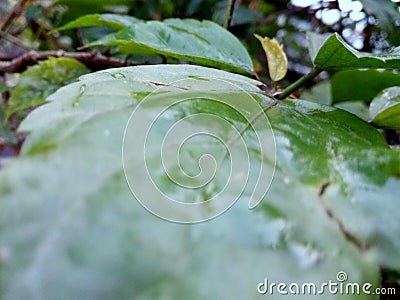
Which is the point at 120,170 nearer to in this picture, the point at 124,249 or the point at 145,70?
the point at 124,249

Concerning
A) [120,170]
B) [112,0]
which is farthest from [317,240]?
[112,0]

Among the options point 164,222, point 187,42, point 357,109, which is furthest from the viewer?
point 357,109

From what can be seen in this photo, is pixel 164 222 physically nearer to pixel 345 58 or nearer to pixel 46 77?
pixel 345 58

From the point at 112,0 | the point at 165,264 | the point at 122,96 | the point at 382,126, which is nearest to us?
the point at 165,264

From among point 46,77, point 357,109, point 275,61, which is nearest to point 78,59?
point 46,77

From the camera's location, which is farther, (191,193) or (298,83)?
(298,83)

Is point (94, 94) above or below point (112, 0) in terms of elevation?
above

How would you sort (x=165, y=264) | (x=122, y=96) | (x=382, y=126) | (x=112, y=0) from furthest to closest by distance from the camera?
(x=112, y=0), (x=382, y=126), (x=122, y=96), (x=165, y=264)

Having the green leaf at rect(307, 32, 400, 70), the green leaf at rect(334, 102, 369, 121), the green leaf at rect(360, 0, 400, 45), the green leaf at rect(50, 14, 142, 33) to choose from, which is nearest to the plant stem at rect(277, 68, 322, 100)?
the green leaf at rect(307, 32, 400, 70)
